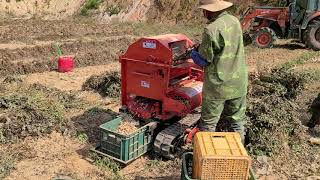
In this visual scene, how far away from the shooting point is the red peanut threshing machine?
5.80m

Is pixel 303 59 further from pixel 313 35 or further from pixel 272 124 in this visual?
pixel 272 124

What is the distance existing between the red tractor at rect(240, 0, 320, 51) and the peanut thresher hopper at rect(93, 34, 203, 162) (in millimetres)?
9231

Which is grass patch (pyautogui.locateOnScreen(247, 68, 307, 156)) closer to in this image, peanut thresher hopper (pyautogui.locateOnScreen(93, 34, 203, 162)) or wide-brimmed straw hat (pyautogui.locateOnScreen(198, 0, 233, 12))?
peanut thresher hopper (pyautogui.locateOnScreen(93, 34, 203, 162))

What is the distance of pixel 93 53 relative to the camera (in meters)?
12.8

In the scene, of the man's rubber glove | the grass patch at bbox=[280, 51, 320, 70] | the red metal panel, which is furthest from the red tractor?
the man's rubber glove

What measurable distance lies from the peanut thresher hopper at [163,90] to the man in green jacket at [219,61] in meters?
0.81

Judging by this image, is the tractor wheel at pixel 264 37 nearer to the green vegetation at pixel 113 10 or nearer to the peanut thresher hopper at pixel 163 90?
the peanut thresher hopper at pixel 163 90

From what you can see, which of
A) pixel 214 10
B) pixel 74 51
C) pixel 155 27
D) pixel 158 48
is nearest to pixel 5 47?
pixel 74 51

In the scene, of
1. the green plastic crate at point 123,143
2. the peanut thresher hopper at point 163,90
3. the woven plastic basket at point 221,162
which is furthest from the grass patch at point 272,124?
the woven plastic basket at point 221,162

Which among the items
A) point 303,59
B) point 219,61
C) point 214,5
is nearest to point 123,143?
point 219,61

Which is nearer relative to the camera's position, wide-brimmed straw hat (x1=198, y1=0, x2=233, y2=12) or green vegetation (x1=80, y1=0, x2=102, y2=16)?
wide-brimmed straw hat (x1=198, y1=0, x2=233, y2=12)

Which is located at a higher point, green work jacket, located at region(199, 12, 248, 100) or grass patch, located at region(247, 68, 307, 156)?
green work jacket, located at region(199, 12, 248, 100)

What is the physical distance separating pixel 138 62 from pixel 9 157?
7.55ft

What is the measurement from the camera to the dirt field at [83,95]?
560 cm
